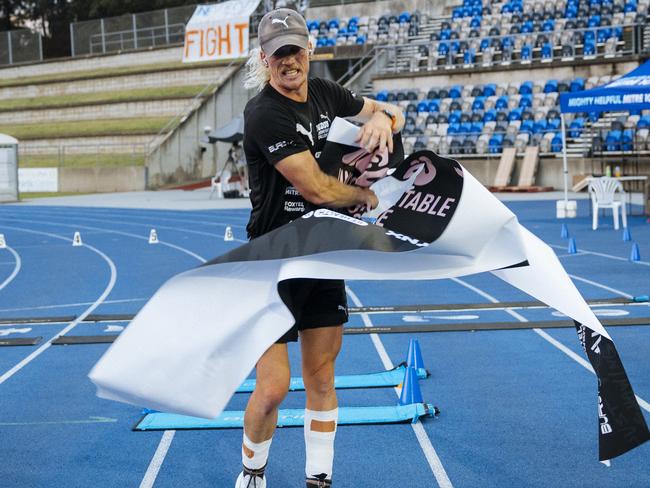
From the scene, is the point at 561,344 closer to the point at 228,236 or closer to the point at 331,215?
the point at 331,215

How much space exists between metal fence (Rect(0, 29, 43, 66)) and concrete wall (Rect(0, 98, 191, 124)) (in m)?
5.59

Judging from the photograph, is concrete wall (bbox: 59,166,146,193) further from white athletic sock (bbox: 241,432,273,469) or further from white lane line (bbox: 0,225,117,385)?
white athletic sock (bbox: 241,432,273,469)

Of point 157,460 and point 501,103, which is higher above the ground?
point 501,103

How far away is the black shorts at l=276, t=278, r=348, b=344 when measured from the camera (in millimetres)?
3736

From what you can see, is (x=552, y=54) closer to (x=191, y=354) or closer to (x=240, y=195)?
(x=240, y=195)

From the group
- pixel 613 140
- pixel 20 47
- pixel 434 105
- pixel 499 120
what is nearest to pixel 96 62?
pixel 20 47

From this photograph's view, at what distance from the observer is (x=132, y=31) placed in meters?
49.3

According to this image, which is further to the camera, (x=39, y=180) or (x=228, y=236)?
(x=39, y=180)

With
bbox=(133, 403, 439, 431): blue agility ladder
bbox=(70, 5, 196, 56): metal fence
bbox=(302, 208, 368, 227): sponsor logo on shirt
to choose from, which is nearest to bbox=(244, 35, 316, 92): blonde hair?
bbox=(302, 208, 368, 227): sponsor logo on shirt

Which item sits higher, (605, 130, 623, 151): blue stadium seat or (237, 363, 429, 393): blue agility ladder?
(605, 130, 623, 151): blue stadium seat

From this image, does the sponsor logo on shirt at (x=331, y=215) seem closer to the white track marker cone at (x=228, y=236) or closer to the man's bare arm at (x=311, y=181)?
the man's bare arm at (x=311, y=181)

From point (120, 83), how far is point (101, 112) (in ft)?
7.21

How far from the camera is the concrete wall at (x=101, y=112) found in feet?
142

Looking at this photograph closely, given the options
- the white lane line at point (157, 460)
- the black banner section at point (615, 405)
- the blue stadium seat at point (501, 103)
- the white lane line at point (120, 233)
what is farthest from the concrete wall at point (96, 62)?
the black banner section at point (615, 405)
